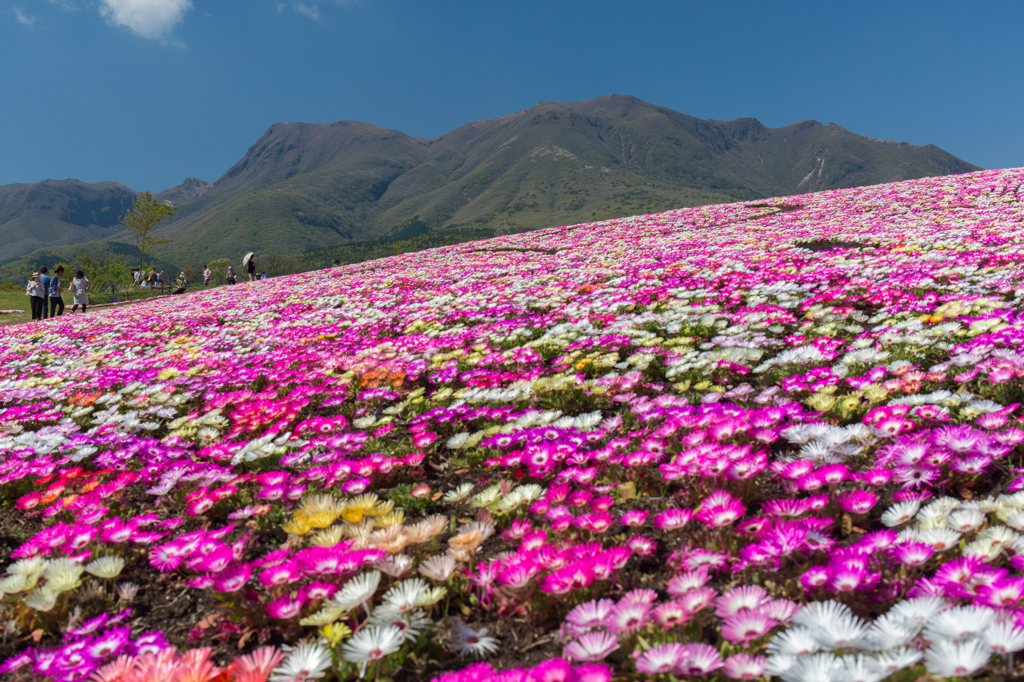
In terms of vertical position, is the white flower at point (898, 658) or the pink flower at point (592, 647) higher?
the white flower at point (898, 658)

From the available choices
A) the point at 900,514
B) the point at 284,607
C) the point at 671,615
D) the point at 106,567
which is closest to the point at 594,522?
the point at 671,615

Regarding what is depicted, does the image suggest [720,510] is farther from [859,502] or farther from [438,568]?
[438,568]

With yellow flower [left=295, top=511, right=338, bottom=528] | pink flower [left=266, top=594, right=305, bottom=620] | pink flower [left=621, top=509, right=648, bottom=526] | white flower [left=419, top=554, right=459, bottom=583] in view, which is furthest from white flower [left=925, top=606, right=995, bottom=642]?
yellow flower [left=295, top=511, right=338, bottom=528]

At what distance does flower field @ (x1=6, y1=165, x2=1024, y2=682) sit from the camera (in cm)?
170

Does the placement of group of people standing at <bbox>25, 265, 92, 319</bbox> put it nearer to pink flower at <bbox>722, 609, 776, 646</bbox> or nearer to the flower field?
the flower field

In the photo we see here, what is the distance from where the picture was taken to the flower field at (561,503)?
1704 mm

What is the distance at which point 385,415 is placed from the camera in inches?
194

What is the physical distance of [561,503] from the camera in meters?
2.76

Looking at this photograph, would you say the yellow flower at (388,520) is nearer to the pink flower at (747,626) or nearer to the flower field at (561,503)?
the flower field at (561,503)

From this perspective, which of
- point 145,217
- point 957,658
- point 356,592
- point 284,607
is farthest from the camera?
point 145,217

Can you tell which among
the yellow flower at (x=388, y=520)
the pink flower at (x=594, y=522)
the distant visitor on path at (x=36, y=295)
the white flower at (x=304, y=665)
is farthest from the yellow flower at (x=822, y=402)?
the distant visitor on path at (x=36, y=295)

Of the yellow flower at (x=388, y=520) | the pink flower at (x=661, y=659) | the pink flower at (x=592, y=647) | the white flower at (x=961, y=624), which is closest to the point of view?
the white flower at (x=961, y=624)

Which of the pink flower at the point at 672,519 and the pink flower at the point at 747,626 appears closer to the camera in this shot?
the pink flower at the point at 747,626

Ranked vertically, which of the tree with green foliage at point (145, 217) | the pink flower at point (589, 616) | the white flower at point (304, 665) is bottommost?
the white flower at point (304, 665)
